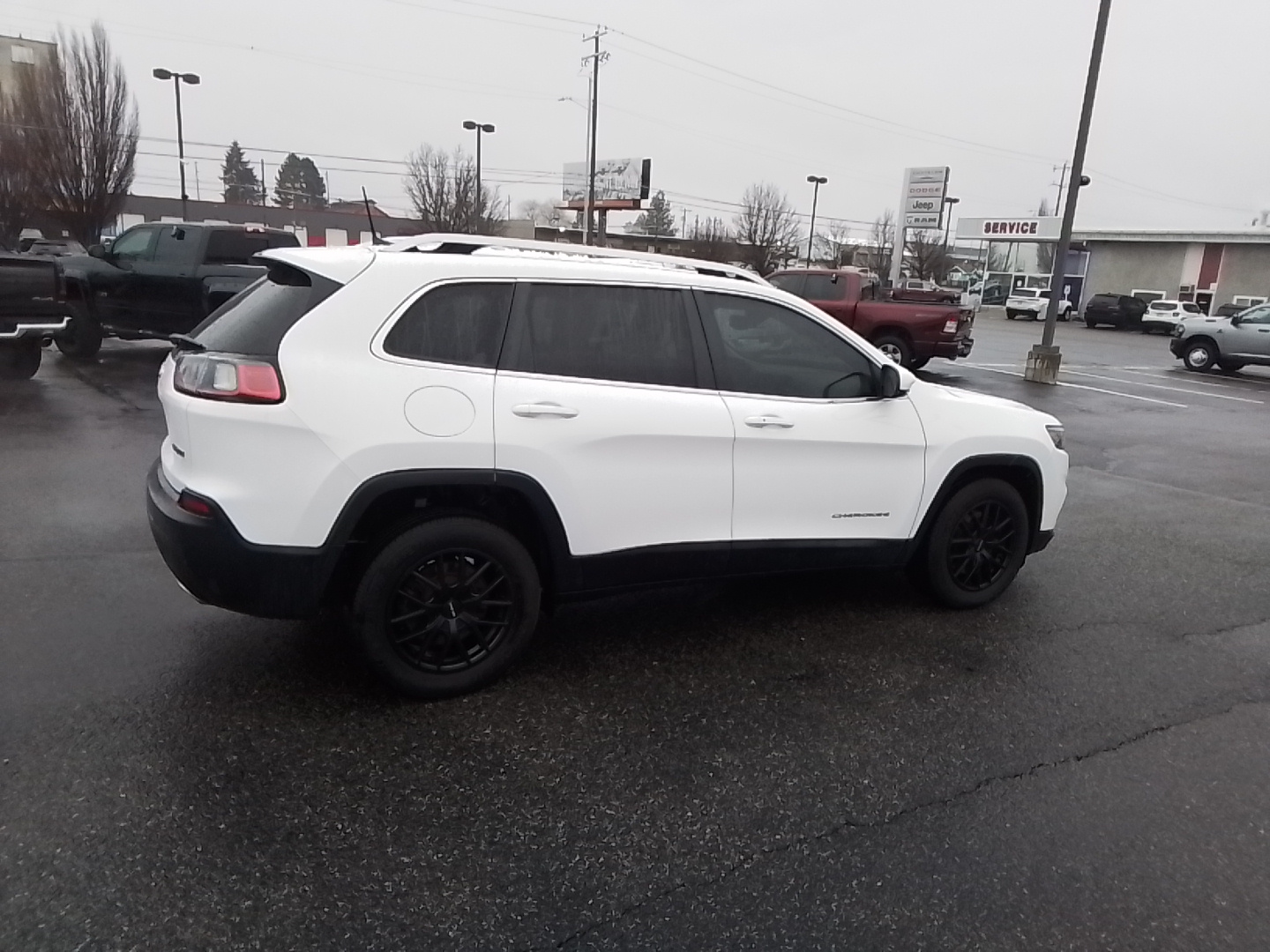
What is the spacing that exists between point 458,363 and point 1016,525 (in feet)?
10.5

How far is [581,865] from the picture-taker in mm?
2736

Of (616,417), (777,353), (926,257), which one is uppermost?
(926,257)

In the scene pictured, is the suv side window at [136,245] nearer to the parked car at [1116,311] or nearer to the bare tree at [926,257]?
→ the parked car at [1116,311]

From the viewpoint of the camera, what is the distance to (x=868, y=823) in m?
3.00

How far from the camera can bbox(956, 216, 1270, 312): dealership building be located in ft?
151

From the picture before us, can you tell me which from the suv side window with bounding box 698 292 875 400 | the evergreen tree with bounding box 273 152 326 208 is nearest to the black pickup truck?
the suv side window with bounding box 698 292 875 400

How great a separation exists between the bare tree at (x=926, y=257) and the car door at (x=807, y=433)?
58.8 metres

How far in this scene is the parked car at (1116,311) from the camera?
40.9m

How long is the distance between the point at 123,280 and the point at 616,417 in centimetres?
1133

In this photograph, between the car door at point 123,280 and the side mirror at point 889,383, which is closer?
the side mirror at point 889,383

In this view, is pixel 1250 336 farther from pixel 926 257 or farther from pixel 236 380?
pixel 926 257

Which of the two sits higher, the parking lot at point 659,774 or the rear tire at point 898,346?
the rear tire at point 898,346

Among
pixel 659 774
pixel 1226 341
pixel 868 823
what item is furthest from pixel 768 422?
pixel 1226 341

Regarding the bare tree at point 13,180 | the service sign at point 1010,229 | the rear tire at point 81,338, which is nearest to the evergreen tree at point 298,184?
the bare tree at point 13,180
